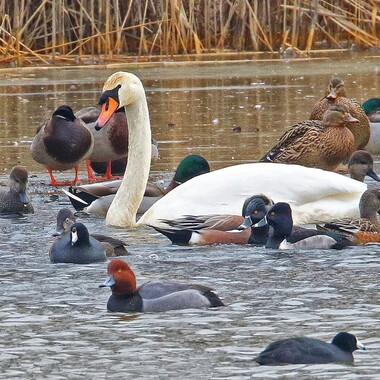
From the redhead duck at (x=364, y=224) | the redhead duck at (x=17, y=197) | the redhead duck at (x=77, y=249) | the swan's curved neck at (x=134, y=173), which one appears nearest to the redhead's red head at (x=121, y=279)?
the redhead duck at (x=77, y=249)

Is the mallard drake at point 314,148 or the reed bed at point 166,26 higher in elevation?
the reed bed at point 166,26

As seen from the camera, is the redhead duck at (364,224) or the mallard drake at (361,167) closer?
the redhead duck at (364,224)

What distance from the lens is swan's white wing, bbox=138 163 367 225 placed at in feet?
28.7

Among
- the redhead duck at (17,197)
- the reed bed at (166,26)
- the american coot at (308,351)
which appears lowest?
the redhead duck at (17,197)

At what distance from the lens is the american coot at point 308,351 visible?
5.21 meters

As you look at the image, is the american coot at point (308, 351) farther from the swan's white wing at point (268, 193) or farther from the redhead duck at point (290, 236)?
the swan's white wing at point (268, 193)

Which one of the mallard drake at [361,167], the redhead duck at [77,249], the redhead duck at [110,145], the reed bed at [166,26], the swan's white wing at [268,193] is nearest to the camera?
the redhead duck at [77,249]

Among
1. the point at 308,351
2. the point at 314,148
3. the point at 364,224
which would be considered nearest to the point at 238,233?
the point at 364,224

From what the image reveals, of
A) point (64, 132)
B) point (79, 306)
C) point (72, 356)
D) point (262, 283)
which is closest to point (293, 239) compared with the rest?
point (262, 283)

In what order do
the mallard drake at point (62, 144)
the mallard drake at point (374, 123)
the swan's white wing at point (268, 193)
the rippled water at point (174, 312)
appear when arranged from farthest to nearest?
1. the mallard drake at point (374, 123)
2. the mallard drake at point (62, 144)
3. the swan's white wing at point (268, 193)
4. the rippled water at point (174, 312)

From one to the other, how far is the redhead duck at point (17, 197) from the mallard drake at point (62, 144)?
4.81ft

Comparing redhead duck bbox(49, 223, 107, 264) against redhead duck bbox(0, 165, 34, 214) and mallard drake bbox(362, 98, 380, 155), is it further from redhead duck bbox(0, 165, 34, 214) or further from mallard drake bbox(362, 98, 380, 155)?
mallard drake bbox(362, 98, 380, 155)

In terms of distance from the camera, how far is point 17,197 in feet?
32.2

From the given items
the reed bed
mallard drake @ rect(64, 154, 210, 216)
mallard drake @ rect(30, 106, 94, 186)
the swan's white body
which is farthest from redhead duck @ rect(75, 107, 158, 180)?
the reed bed
